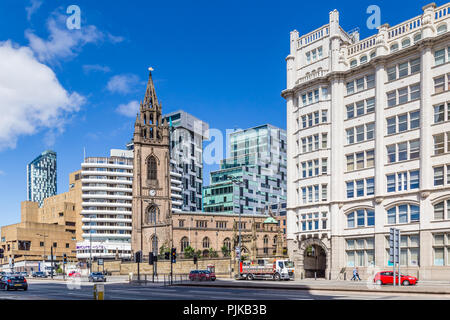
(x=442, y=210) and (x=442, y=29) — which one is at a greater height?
(x=442, y=29)

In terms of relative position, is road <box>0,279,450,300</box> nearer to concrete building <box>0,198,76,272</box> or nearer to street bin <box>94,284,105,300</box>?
street bin <box>94,284,105,300</box>

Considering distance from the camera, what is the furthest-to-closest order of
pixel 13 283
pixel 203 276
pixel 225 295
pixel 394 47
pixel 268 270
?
pixel 203 276
pixel 268 270
pixel 394 47
pixel 13 283
pixel 225 295

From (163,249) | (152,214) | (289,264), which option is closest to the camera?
(289,264)

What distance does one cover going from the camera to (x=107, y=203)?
164000 mm

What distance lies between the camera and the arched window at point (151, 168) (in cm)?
12769

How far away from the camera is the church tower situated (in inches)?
4692

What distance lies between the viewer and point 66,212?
17862cm

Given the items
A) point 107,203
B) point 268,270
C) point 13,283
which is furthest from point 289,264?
point 107,203

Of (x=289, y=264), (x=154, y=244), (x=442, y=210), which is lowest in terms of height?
(x=154, y=244)

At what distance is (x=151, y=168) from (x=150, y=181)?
3.40m

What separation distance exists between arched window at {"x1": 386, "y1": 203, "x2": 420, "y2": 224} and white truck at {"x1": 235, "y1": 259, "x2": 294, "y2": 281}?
13.5m

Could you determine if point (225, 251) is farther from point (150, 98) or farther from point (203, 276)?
point (150, 98)
